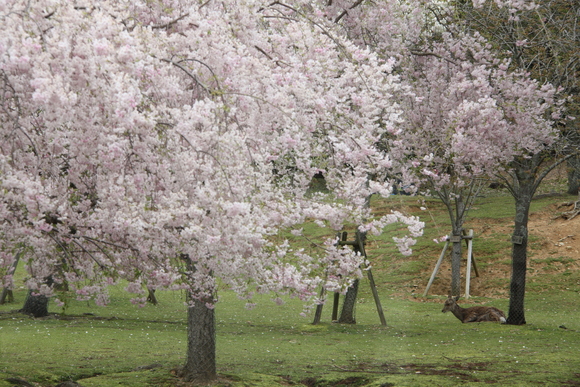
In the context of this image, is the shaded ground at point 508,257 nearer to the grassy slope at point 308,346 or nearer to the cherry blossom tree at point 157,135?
the grassy slope at point 308,346

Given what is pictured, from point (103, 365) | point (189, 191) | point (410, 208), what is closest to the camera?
point (189, 191)

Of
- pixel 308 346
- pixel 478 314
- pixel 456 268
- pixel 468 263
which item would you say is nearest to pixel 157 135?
pixel 308 346

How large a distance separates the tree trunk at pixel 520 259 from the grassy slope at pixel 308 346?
21.2 inches

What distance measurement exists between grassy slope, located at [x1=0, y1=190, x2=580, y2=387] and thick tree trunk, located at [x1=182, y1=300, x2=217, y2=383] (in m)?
0.35

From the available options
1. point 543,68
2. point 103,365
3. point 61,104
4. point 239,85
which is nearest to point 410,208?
point 543,68

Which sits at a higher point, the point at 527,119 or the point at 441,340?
the point at 527,119

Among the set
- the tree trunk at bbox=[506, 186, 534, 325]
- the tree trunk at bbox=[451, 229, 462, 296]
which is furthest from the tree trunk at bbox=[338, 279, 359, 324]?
the tree trunk at bbox=[451, 229, 462, 296]

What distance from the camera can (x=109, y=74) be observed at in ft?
20.0

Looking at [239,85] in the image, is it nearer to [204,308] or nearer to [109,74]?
[109,74]

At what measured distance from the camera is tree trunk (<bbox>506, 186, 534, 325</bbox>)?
17.6 metres

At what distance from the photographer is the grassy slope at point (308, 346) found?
11.7 m

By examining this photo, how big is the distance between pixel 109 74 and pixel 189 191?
1736mm

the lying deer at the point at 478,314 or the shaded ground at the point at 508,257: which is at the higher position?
the shaded ground at the point at 508,257

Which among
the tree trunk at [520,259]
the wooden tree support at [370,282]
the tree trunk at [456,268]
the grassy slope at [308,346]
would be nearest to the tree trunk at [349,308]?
the wooden tree support at [370,282]
